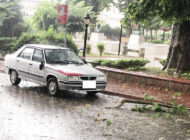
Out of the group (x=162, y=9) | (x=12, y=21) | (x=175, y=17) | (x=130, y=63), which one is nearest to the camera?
(x=162, y=9)

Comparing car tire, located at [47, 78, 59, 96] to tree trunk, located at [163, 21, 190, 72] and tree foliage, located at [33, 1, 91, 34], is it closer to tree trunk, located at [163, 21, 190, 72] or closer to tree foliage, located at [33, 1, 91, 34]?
tree trunk, located at [163, 21, 190, 72]

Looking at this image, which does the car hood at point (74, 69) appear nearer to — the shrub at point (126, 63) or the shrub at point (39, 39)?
the shrub at point (126, 63)

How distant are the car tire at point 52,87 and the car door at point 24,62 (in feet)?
3.86

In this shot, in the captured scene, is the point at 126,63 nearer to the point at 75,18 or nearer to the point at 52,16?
the point at 52,16

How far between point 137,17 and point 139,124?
763 centimetres

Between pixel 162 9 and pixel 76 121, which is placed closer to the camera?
pixel 76 121

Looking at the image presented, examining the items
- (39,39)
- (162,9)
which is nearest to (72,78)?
(162,9)

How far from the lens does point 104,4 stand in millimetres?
53438

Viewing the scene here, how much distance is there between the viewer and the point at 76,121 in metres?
7.50

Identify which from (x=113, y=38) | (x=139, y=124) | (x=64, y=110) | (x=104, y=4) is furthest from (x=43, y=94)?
(x=113, y=38)

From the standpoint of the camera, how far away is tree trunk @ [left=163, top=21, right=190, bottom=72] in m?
14.1

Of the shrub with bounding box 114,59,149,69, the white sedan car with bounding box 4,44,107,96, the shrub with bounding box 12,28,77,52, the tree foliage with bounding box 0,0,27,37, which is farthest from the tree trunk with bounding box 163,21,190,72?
the tree foliage with bounding box 0,0,27,37

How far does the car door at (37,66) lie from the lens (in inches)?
424

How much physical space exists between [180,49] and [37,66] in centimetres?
643
